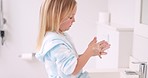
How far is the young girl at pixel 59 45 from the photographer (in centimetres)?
100

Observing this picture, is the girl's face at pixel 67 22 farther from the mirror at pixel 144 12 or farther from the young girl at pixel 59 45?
the mirror at pixel 144 12

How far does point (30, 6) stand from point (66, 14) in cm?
169

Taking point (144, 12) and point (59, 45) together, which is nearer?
point (59, 45)

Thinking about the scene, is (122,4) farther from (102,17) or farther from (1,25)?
(1,25)

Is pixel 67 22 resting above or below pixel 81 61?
above

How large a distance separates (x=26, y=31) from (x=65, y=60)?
1771 mm

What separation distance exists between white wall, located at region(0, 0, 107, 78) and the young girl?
162 cm

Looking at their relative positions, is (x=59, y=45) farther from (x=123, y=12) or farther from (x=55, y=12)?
(x=123, y=12)

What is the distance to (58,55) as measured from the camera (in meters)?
1.00

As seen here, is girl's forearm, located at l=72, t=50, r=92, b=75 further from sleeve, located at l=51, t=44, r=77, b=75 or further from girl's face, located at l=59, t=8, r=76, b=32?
girl's face, located at l=59, t=8, r=76, b=32

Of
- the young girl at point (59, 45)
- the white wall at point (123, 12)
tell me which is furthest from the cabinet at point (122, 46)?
the young girl at point (59, 45)

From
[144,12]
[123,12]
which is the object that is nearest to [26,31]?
[123,12]

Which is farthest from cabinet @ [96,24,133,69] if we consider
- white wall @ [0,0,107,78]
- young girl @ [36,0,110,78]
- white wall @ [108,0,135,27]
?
white wall @ [0,0,107,78]

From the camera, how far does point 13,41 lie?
2715 millimetres
